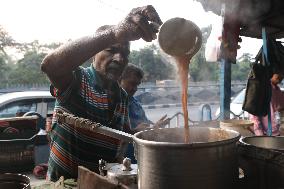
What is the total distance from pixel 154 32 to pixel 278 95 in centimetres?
506

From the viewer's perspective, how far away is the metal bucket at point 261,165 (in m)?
1.29

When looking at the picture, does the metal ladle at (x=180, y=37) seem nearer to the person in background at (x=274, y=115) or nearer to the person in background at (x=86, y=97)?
the person in background at (x=86, y=97)

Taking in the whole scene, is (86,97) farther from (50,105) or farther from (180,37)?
(50,105)

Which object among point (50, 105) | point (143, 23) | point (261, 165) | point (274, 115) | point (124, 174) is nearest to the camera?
point (261, 165)

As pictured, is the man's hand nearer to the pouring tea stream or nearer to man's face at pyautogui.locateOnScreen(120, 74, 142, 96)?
the pouring tea stream

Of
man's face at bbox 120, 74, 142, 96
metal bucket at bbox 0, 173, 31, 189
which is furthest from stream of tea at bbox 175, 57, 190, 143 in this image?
man's face at bbox 120, 74, 142, 96

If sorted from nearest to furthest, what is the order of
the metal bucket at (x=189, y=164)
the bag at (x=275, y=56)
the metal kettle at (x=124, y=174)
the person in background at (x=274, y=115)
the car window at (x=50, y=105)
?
the metal bucket at (x=189, y=164) < the metal kettle at (x=124, y=174) < the bag at (x=275, y=56) < the person in background at (x=274, y=115) < the car window at (x=50, y=105)

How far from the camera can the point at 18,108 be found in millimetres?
7359

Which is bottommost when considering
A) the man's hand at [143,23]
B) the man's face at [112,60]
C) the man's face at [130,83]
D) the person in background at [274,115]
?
the person in background at [274,115]

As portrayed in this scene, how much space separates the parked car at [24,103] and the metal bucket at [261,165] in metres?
6.42

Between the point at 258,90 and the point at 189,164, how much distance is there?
4.02 metres

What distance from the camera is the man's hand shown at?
186 cm

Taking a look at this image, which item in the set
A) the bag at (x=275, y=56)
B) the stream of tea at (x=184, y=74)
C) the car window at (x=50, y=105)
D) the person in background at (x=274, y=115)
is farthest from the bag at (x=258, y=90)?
the car window at (x=50, y=105)

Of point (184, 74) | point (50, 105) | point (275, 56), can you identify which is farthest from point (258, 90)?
point (50, 105)
